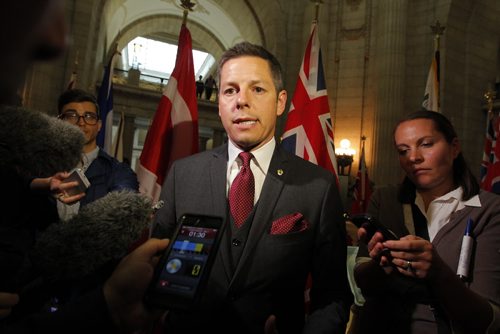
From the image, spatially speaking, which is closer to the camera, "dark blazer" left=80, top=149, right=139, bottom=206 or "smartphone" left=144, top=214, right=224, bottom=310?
"smartphone" left=144, top=214, right=224, bottom=310

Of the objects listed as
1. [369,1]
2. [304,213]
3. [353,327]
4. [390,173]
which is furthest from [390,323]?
[369,1]

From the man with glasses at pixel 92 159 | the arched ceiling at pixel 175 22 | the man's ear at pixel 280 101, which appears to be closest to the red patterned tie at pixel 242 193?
the man's ear at pixel 280 101

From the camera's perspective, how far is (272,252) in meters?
1.46

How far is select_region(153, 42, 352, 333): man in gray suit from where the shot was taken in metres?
1.41

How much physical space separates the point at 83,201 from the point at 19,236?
5.77 feet

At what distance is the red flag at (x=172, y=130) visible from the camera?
3348 mm

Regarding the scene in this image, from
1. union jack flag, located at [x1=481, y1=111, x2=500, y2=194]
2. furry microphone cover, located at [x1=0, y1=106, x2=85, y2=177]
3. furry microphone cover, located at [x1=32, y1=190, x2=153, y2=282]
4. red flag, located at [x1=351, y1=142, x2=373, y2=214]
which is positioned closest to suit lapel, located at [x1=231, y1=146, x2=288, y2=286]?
furry microphone cover, located at [x1=32, y1=190, x2=153, y2=282]

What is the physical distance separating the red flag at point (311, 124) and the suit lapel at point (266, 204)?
6.86 ft

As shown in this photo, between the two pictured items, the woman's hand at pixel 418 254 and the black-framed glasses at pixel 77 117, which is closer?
the woman's hand at pixel 418 254

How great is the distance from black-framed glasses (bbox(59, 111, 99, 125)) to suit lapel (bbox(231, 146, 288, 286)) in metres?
1.66

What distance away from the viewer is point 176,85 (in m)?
3.69

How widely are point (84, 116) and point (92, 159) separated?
347 mm

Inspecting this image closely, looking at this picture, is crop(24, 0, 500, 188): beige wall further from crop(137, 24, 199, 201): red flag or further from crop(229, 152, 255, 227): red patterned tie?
crop(229, 152, 255, 227): red patterned tie

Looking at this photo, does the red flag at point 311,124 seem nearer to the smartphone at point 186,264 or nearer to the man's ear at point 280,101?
the man's ear at point 280,101
